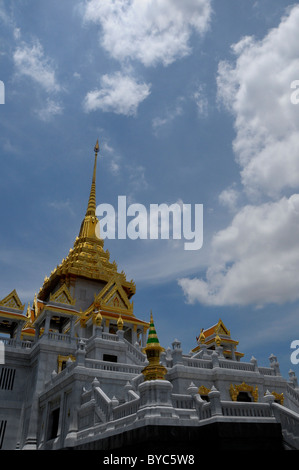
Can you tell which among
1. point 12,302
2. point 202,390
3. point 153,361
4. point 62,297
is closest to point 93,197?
point 62,297

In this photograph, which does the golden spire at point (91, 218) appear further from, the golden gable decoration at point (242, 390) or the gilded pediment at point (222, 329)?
the golden gable decoration at point (242, 390)

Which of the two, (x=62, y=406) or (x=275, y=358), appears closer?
(x=62, y=406)

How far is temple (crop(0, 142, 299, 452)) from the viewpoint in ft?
49.5

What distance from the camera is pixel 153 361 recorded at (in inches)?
635

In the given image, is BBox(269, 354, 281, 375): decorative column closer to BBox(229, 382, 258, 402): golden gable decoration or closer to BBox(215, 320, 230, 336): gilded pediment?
BBox(229, 382, 258, 402): golden gable decoration

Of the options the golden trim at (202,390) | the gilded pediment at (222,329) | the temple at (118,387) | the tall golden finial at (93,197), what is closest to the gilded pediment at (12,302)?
the temple at (118,387)

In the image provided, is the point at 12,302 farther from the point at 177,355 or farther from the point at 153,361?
the point at 153,361

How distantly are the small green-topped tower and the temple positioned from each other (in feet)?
0.13

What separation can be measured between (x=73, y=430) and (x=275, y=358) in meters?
16.8
